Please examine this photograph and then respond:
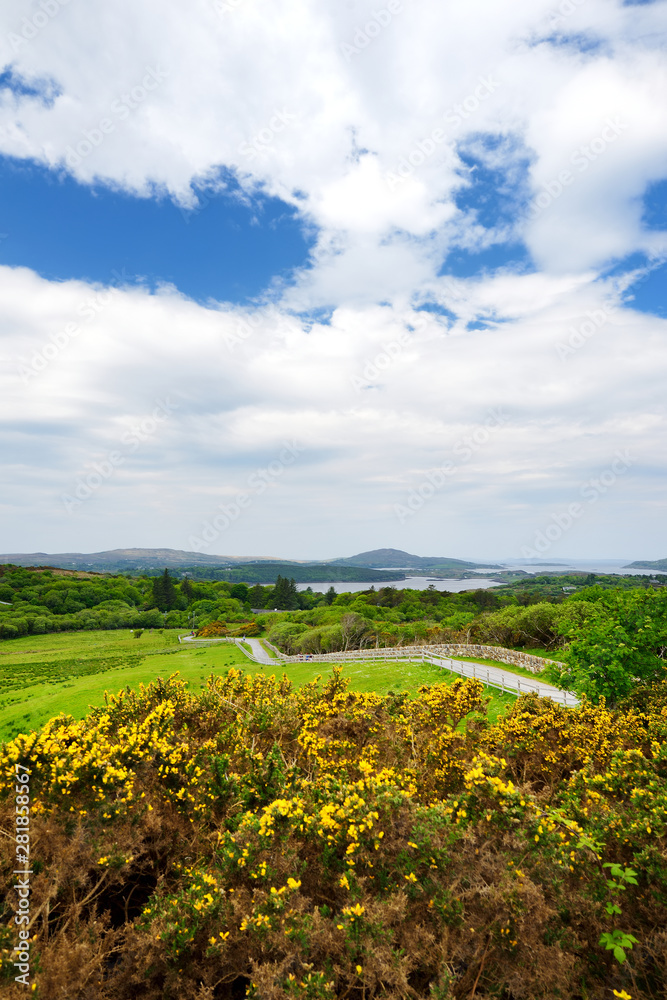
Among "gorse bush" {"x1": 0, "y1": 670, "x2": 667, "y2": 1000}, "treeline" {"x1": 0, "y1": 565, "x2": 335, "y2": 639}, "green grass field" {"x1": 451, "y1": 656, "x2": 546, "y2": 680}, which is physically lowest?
"treeline" {"x1": 0, "y1": 565, "x2": 335, "y2": 639}

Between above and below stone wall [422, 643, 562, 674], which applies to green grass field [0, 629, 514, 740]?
below

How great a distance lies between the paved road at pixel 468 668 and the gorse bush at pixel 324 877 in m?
9.80

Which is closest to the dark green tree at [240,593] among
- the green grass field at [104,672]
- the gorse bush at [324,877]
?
the green grass field at [104,672]

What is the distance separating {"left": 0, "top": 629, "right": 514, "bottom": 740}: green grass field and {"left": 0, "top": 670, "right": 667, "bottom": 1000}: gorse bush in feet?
37.0

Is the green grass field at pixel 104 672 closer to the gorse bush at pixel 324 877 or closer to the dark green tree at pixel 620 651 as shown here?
the dark green tree at pixel 620 651

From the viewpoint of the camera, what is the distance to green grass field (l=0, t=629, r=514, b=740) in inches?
846

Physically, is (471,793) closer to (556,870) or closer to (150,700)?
(556,870)

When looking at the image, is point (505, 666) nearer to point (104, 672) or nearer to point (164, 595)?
point (104, 672)

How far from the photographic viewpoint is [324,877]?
18.7ft

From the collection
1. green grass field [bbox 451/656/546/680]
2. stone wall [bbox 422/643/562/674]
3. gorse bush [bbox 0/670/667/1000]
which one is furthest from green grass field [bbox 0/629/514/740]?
gorse bush [bbox 0/670/667/1000]

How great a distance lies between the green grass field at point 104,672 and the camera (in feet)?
70.5

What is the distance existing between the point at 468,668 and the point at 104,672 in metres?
31.3

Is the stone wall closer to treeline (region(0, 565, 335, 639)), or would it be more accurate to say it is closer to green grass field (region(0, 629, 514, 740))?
green grass field (region(0, 629, 514, 740))

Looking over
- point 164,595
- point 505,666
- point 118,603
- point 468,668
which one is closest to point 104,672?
point 468,668
